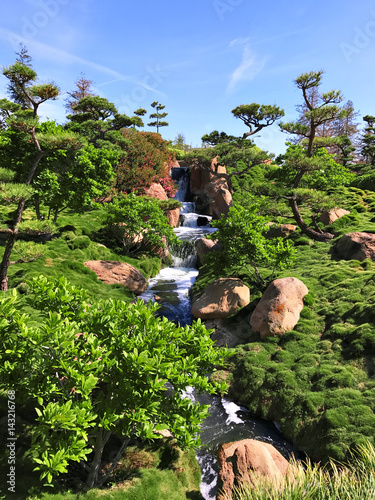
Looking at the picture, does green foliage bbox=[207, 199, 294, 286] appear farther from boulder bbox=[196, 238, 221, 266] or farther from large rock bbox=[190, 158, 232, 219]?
large rock bbox=[190, 158, 232, 219]

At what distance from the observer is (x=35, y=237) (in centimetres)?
1755

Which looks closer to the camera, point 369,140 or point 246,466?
point 246,466

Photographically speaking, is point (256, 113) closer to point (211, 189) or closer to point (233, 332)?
point (211, 189)

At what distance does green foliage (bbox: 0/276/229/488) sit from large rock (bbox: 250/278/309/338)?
22.9 ft

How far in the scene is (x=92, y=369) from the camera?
14.9 feet

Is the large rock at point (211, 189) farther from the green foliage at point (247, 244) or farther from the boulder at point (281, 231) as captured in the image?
the green foliage at point (247, 244)

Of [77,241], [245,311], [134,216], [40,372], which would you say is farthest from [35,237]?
[40,372]

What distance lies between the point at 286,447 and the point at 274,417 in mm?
1012

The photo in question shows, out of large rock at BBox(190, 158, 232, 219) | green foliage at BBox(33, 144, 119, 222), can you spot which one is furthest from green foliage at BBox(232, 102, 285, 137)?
green foliage at BBox(33, 144, 119, 222)

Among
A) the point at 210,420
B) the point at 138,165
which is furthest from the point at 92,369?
the point at 138,165

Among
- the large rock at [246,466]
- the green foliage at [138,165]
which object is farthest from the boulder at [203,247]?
the large rock at [246,466]

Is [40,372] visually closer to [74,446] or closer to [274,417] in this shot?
[74,446]

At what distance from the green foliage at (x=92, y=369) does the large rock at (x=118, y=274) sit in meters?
11.0

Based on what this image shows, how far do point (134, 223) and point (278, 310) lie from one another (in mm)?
11439
